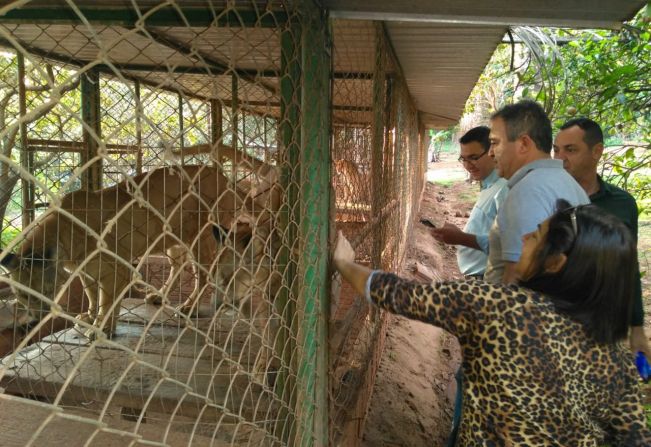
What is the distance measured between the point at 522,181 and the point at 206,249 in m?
3.56

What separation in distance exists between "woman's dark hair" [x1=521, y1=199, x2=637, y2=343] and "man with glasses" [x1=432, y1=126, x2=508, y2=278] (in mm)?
1413

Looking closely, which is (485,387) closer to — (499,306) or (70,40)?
(499,306)

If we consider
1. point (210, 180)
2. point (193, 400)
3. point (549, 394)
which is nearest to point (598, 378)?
point (549, 394)

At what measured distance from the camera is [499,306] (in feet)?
5.35

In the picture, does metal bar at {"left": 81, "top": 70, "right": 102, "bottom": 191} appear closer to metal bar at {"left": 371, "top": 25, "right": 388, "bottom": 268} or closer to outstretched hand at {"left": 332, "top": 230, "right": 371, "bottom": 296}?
metal bar at {"left": 371, "top": 25, "right": 388, "bottom": 268}

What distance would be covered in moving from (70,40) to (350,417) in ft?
13.0

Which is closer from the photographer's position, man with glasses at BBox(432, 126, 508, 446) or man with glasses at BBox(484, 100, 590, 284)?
man with glasses at BBox(484, 100, 590, 284)

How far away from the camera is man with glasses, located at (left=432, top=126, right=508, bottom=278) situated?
10.6ft

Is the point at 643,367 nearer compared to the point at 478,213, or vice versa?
the point at 643,367

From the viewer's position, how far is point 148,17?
1.81 m

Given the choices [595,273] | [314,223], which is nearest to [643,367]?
[595,273]

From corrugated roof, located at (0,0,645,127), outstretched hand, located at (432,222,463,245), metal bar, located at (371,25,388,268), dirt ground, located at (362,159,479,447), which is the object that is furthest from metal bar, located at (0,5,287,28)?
dirt ground, located at (362,159,479,447)

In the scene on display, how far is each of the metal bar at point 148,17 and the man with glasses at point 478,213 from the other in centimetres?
192

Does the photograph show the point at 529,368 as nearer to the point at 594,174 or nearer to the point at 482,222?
the point at 482,222
